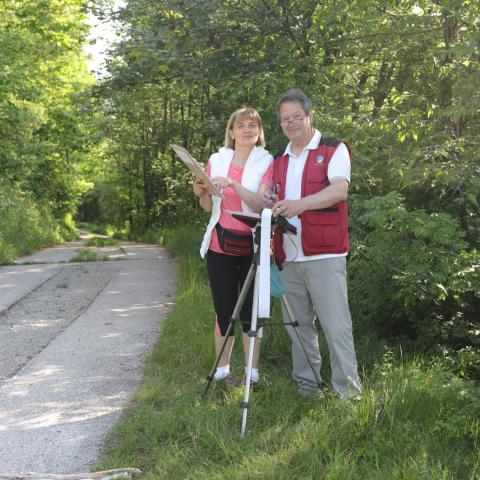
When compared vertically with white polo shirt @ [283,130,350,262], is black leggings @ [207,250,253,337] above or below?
below

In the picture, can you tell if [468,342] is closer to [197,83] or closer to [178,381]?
[178,381]

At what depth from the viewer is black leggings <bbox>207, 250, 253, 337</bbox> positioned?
4012 millimetres

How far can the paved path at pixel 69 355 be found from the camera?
11.3 feet

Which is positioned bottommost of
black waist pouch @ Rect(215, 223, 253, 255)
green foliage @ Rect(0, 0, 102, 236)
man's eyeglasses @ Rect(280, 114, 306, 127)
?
black waist pouch @ Rect(215, 223, 253, 255)

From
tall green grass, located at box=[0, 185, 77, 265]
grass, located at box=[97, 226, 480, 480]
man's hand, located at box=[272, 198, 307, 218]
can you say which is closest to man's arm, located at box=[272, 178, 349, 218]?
man's hand, located at box=[272, 198, 307, 218]

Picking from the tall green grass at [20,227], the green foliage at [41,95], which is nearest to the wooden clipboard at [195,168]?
the green foliage at [41,95]

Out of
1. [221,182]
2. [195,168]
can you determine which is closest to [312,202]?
[221,182]

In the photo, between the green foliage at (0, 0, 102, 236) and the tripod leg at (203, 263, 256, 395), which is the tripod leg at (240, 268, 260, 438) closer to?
the tripod leg at (203, 263, 256, 395)

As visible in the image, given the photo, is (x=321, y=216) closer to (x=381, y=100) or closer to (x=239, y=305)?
(x=239, y=305)

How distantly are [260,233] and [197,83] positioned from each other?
5.88m

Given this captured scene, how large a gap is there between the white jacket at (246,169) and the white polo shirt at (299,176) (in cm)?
20

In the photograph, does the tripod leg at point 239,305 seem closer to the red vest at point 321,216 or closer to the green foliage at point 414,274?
the red vest at point 321,216

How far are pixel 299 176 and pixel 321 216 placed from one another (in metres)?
0.30

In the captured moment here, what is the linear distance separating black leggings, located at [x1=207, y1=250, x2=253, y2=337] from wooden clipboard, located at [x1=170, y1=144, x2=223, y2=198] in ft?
1.89
